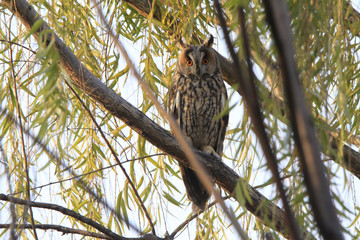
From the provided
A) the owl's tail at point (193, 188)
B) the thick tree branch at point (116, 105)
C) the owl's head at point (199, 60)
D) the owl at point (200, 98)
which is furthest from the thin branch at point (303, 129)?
the owl's head at point (199, 60)

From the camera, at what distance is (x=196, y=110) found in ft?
8.65

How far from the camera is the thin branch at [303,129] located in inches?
13.9

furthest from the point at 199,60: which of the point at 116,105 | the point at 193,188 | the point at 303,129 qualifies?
the point at 303,129

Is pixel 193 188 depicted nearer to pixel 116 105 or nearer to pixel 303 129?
pixel 116 105

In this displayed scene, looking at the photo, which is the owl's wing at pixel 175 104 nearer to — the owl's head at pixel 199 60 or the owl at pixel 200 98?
the owl at pixel 200 98

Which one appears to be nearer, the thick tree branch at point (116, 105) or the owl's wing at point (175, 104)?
the thick tree branch at point (116, 105)

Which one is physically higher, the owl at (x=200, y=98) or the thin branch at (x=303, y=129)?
the owl at (x=200, y=98)

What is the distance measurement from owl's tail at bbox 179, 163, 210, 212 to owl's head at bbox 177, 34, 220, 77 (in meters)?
0.64

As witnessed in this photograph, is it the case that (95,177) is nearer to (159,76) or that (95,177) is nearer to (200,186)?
(159,76)

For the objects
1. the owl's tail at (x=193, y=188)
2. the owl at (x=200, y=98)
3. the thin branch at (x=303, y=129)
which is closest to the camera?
the thin branch at (x=303, y=129)

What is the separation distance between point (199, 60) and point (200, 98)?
0.24 m

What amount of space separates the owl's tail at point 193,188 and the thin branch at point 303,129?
6.60 feet

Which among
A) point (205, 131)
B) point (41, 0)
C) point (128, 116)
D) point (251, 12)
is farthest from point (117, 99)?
point (205, 131)

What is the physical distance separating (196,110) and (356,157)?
98 cm
